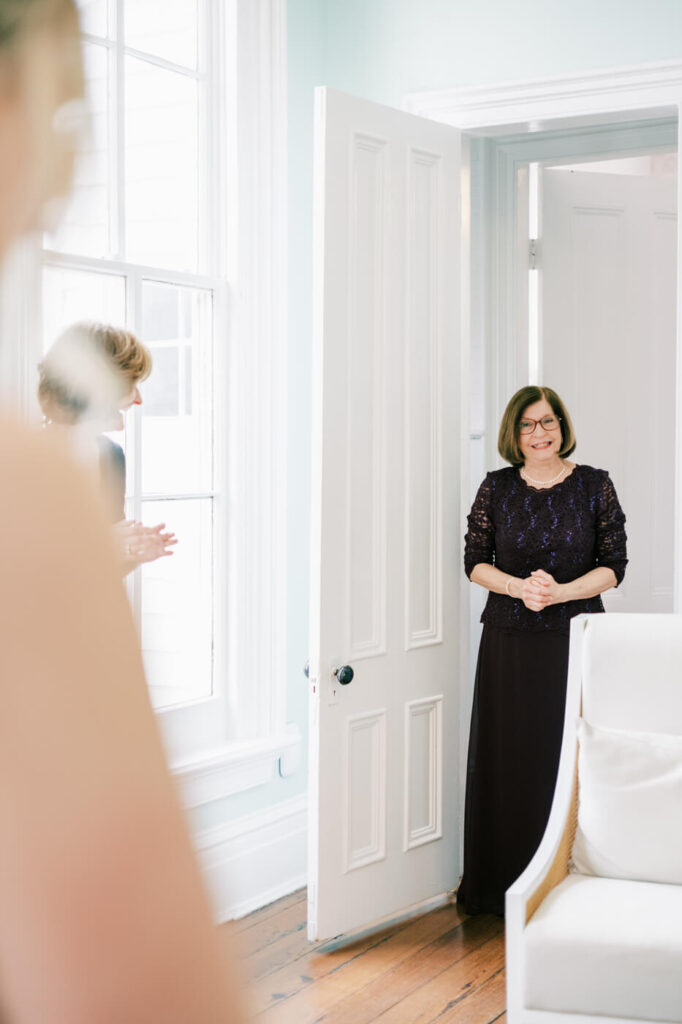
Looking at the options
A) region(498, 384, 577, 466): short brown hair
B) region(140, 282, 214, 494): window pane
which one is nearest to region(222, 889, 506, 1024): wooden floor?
region(140, 282, 214, 494): window pane

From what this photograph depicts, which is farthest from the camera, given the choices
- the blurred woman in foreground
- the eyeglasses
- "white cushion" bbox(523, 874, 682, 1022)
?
the eyeglasses

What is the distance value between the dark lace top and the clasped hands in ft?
0.24

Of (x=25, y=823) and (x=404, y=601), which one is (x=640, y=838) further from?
(x=25, y=823)

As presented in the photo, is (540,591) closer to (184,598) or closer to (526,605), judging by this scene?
(526,605)

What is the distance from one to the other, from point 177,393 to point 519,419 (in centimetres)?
103

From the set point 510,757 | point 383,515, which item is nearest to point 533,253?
point 383,515

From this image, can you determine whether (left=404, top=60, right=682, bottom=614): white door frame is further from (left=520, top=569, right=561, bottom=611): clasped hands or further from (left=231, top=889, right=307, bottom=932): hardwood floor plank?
(left=231, top=889, right=307, bottom=932): hardwood floor plank

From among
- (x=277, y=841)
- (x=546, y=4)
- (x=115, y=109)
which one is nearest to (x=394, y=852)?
(x=277, y=841)

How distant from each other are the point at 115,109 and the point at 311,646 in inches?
59.1

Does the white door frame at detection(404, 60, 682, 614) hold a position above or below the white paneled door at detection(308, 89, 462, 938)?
above

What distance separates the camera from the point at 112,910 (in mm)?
215

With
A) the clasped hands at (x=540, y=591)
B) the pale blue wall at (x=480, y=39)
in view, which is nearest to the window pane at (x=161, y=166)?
the pale blue wall at (x=480, y=39)

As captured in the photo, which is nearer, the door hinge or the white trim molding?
the white trim molding

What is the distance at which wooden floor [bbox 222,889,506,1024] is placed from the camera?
2678 mm
